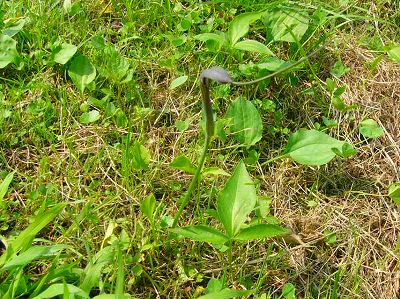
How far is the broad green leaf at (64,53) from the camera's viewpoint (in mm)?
2109

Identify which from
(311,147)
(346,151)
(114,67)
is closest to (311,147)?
(311,147)

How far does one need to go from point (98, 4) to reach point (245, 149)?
0.77 meters

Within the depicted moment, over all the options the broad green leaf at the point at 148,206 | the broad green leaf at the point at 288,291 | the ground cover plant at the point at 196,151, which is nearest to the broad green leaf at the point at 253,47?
the ground cover plant at the point at 196,151

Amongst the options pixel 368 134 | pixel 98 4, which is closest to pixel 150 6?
pixel 98 4

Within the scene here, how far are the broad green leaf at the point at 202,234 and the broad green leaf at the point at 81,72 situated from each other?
2.25 feet

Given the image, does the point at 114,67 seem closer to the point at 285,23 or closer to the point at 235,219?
the point at 285,23

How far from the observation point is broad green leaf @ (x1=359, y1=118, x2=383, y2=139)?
205cm

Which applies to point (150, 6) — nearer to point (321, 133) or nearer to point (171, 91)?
point (171, 91)

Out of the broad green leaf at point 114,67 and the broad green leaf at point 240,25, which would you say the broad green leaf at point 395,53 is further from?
the broad green leaf at point 114,67

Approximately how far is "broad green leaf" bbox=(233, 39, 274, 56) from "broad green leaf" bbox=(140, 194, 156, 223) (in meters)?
0.63

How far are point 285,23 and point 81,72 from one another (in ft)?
2.30

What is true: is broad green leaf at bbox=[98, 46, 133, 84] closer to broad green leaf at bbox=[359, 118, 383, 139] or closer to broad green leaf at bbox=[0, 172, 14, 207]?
broad green leaf at bbox=[0, 172, 14, 207]

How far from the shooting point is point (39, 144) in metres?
1.98

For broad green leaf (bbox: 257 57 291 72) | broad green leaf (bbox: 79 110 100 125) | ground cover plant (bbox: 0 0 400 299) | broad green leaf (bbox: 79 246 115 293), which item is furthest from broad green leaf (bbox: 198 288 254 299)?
broad green leaf (bbox: 257 57 291 72)
